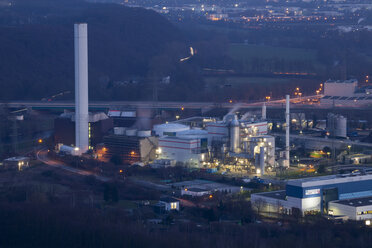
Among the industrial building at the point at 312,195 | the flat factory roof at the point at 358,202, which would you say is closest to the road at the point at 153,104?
the industrial building at the point at 312,195

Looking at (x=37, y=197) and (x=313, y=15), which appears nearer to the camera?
(x=37, y=197)

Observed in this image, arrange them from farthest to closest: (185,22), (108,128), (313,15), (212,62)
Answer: (185,22) → (313,15) → (212,62) → (108,128)

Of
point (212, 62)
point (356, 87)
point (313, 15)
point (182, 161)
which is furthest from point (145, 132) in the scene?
point (313, 15)

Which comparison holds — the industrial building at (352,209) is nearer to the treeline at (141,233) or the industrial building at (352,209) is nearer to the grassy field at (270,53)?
the treeline at (141,233)

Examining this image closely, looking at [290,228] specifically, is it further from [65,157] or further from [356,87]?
[356,87]

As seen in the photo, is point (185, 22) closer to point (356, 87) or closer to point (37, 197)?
point (356, 87)

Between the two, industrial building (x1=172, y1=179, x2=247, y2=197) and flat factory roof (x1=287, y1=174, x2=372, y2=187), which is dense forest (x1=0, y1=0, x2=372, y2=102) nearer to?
industrial building (x1=172, y1=179, x2=247, y2=197)

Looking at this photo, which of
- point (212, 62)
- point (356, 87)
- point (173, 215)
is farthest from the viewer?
point (212, 62)
